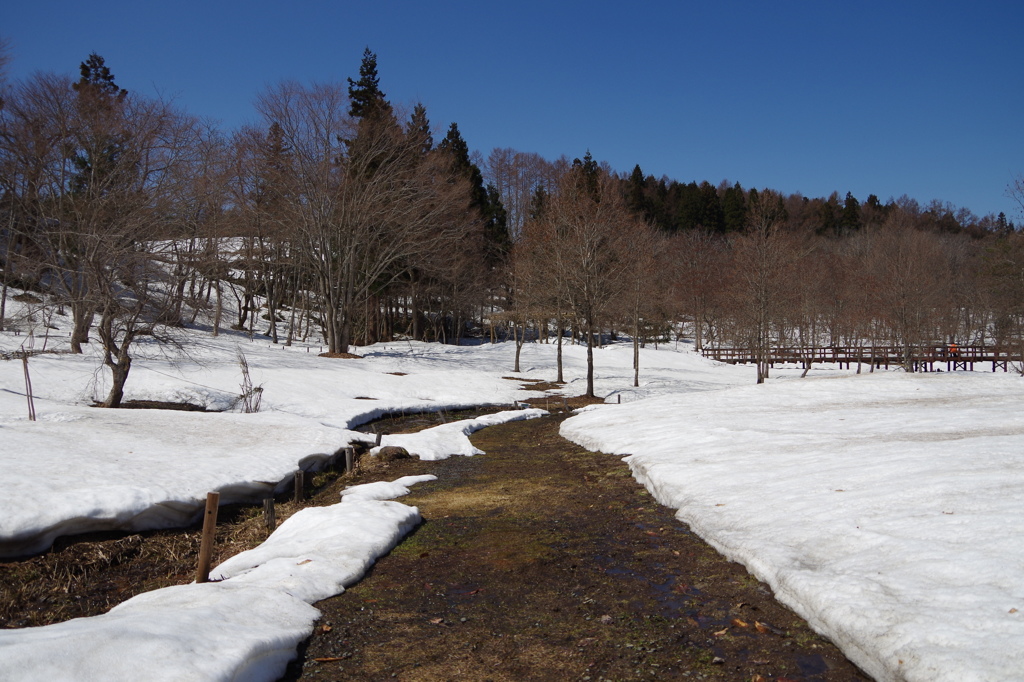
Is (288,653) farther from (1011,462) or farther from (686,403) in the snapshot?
(686,403)

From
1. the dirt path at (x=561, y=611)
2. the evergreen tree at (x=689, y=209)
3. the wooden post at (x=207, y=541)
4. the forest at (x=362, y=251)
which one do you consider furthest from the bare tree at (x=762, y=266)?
the evergreen tree at (x=689, y=209)

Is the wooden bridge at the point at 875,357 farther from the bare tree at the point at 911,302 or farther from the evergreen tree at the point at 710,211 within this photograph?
the evergreen tree at the point at 710,211

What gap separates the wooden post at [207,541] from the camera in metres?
7.45

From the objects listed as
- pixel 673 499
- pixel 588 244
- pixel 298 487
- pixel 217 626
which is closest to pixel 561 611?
pixel 217 626

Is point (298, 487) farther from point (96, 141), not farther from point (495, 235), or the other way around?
point (495, 235)

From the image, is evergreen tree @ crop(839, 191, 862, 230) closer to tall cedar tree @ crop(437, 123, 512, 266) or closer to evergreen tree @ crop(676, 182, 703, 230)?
evergreen tree @ crop(676, 182, 703, 230)

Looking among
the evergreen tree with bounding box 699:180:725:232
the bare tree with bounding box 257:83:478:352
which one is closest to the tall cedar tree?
the bare tree with bounding box 257:83:478:352

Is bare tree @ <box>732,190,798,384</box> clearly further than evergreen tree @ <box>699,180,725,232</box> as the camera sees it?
No

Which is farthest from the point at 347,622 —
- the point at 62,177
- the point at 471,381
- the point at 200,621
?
the point at 62,177

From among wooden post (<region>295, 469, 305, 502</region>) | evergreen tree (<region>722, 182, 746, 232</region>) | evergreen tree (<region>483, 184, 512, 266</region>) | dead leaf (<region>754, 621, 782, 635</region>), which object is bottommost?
wooden post (<region>295, 469, 305, 502</region>)

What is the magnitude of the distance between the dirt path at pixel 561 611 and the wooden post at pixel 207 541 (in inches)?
63.1

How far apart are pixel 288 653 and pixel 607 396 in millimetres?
24600

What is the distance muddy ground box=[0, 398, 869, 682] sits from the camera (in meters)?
5.46

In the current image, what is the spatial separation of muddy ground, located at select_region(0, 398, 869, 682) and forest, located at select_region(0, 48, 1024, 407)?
10.4 metres
